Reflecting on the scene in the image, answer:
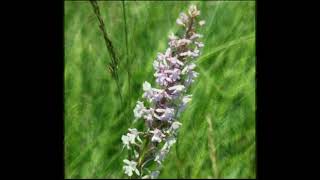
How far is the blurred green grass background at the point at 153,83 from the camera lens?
1.36 metres

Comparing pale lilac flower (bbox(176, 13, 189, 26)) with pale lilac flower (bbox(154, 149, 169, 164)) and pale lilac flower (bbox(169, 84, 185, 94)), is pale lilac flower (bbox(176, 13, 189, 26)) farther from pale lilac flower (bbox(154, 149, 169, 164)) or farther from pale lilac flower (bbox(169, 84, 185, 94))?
pale lilac flower (bbox(154, 149, 169, 164))

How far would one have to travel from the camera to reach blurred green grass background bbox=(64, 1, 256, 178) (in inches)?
53.6

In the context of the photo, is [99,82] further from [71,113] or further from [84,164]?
[84,164]

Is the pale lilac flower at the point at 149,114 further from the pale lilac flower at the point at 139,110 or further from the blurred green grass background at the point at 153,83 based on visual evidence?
the blurred green grass background at the point at 153,83

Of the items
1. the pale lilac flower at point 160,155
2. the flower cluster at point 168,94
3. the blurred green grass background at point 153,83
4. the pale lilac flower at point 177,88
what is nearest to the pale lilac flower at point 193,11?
the flower cluster at point 168,94

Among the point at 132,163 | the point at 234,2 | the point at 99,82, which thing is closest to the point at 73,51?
the point at 99,82

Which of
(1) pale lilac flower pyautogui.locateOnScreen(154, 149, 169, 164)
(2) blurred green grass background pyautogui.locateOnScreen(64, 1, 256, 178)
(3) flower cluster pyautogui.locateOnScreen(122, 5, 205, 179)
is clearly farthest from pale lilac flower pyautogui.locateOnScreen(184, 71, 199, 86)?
(2) blurred green grass background pyautogui.locateOnScreen(64, 1, 256, 178)

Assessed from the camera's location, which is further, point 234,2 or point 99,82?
point 234,2

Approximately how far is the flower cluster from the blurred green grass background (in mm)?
204

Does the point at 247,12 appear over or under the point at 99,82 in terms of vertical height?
over

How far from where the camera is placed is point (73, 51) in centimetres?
172

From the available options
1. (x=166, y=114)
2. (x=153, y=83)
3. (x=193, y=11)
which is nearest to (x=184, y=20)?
(x=193, y=11)

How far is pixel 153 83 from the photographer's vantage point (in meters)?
1.45

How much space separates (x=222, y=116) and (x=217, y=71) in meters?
0.25
